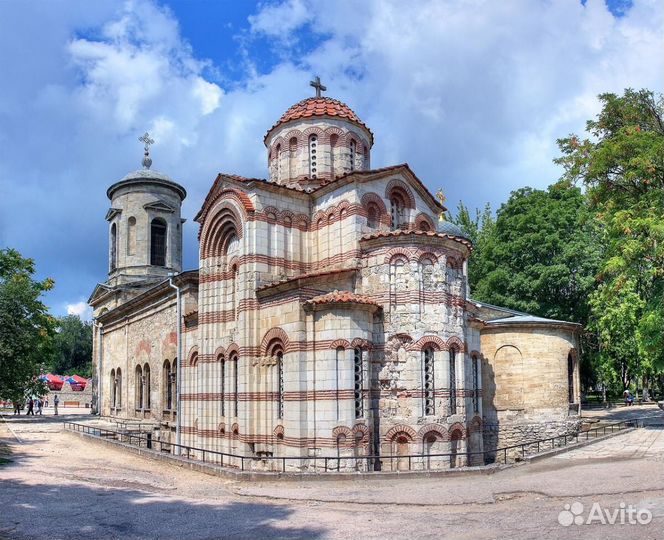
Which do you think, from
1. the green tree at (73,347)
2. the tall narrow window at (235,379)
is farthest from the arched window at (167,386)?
the green tree at (73,347)

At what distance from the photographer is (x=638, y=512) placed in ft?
34.1

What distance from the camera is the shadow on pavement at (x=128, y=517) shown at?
32.3 feet

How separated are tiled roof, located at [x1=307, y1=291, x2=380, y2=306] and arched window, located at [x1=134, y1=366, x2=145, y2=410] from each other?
16.2 meters

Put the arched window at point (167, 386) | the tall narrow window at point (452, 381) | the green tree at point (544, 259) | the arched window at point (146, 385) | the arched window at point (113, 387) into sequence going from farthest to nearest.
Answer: the arched window at point (113, 387), the green tree at point (544, 259), the arched window at point (146, 385), the arched window at point (167, 386), the tall narrow window at point (452, 381)

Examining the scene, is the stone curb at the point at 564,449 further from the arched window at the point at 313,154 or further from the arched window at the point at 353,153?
the arched window at the point at 313,154

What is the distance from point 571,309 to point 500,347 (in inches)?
478

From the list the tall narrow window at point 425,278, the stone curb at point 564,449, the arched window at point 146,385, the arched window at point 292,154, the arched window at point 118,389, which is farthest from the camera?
the arched window at point 118,389

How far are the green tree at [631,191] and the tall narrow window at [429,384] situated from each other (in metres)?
6.92

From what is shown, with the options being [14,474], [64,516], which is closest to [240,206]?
[14,474]

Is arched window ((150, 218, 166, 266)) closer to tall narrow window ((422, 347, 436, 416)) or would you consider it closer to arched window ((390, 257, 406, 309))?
arched window ((390, 257, 406, 309))

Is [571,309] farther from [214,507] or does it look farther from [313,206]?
[214,507]

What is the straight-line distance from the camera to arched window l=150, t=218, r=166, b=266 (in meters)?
36.6

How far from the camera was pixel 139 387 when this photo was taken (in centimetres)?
3028

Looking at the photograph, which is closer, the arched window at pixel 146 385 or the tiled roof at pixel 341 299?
the tiled roof at pixel 341 299
